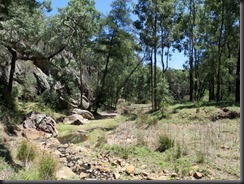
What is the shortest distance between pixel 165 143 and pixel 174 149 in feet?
1.47

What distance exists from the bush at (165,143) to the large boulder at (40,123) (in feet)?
19.6

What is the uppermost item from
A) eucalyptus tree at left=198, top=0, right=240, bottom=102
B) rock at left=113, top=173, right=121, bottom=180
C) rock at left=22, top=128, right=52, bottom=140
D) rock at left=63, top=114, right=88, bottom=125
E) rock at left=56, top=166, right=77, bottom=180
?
eucalyptus tree at left=198, top=0, right=240, bottom=102

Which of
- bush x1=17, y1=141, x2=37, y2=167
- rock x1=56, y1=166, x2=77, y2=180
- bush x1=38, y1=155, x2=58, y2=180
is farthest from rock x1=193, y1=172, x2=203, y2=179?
bush x1=17, y1=141, x2=37, y2=167

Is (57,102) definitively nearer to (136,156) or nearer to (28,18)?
(28,18)

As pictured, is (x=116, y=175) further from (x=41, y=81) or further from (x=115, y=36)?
(x=115, y=36)

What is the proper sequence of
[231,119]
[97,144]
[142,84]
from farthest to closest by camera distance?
[142,84], [231,119], [97,144]

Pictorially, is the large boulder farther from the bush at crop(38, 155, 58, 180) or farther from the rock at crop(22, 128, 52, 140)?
the bush at crop(38, 155, 58, 180)

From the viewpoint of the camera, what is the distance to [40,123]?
44.6 feet

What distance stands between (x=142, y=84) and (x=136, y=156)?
138ft

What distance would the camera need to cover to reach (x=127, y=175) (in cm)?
738

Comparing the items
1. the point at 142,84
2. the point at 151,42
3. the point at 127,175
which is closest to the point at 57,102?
the point at 151,42

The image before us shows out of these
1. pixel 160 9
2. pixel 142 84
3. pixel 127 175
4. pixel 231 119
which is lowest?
pixel 127 175

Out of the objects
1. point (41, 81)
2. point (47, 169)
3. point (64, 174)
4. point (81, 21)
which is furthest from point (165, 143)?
point (81, 21)

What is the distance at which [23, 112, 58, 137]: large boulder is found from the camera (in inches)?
523
